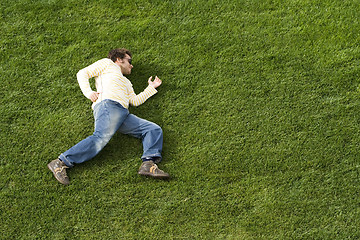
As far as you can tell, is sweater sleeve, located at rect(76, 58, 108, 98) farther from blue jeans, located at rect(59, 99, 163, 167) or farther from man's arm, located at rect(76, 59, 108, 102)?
blue jeans, located at rect(59, 99, 163, 167)

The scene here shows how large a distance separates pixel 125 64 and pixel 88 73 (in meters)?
0.40

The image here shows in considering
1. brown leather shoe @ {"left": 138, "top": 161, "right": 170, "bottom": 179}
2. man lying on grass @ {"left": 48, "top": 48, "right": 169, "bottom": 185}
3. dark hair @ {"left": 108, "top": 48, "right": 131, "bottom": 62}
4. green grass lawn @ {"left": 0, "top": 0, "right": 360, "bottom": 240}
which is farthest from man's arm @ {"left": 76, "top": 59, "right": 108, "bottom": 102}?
brown leather shoe @ {"left": 138, "top": 161, "right": 170, "bottom": 179}

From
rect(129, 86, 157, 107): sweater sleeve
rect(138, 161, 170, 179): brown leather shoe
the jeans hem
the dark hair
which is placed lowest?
rect(138, 161, 170, 179): brown leather shoe

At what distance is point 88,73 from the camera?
5.05 m

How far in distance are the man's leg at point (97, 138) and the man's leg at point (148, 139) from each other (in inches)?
4.0

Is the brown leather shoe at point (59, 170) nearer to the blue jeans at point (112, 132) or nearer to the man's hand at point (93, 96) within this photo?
the blue jeans at point (112, 132)

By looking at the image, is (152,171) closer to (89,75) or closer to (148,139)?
(148,139)

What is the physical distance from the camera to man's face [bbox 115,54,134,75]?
5188mm

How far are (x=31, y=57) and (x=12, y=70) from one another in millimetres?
250

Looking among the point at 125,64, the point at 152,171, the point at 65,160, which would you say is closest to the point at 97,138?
the point at 65,160

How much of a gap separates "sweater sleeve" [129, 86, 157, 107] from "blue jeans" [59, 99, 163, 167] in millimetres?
174

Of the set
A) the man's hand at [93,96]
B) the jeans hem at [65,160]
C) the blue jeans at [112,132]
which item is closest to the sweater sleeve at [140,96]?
the blue jeans at [112,132]

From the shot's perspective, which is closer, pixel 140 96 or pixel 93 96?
pixel 93 96

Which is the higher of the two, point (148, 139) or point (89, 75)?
point (89, 75)
